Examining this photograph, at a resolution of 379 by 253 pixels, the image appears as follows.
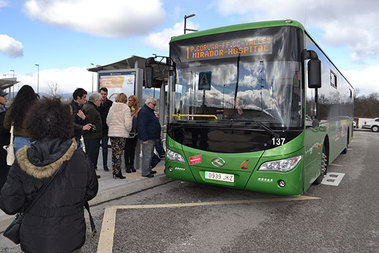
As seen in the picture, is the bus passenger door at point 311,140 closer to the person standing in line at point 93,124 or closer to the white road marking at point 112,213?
the white road marking at point 112,213

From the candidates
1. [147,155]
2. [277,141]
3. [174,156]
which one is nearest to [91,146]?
[147,155]

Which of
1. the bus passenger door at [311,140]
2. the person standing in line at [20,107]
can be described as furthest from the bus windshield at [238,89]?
the person standing in line at [20,107]

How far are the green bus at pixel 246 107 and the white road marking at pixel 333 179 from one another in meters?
1.85

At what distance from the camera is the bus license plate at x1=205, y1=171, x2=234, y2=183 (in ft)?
15.4

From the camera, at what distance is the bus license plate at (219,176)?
4680mm

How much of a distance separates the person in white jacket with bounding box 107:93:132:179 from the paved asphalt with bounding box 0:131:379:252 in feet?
3.26

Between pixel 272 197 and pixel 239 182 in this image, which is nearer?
pixel 239 182

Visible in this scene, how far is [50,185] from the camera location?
73.7 inches

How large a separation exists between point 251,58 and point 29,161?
3.65m

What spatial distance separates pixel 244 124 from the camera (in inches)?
179

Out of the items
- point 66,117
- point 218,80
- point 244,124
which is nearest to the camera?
point 66,117

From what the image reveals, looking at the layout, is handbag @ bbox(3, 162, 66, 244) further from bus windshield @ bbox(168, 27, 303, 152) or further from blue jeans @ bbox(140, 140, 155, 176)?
blue jeans @ bbox(140, 140, 155, 176)

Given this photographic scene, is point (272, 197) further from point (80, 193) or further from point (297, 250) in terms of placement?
point (80, 193)

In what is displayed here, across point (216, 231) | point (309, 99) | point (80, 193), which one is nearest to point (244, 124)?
point (309, 99)
